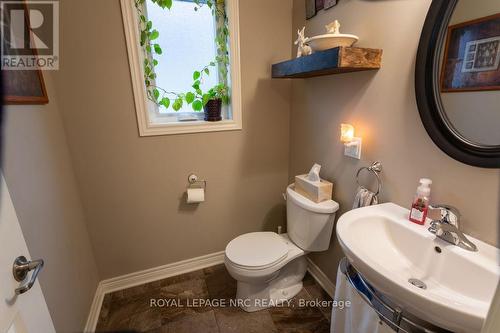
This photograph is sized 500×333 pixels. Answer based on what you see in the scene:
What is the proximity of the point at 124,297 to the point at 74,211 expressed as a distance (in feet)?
2.34

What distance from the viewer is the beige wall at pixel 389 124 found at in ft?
2.81

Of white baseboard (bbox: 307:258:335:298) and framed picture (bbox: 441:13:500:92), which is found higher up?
framed picture (bbox: 441:13:500:92)

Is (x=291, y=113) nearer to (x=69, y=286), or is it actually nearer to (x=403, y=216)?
(x=403, y=216)

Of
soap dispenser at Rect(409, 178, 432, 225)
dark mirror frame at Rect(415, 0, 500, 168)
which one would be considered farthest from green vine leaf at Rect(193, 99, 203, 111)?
soap dispenser at Rect(409, 178, 432, 225)

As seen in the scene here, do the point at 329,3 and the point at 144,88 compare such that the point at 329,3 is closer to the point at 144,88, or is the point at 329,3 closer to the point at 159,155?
the point at 144,88

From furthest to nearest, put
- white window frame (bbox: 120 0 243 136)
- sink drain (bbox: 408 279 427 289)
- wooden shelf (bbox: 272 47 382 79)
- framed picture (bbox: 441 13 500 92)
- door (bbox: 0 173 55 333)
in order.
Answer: white window frame (bbox: 120 0 243 136)
wooden shelf (bbox: 272 47 382 79)
sink drain (bbox: 408 279 427 289)
framed picture (bbox: 441 13 500 92)
door (bbox: 0 173 55 333)

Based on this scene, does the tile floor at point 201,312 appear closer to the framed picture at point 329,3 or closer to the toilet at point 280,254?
the toilet at point 280,254

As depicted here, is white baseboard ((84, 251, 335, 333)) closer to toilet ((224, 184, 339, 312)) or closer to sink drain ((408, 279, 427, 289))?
toilet ((224, 184, 339, 312))

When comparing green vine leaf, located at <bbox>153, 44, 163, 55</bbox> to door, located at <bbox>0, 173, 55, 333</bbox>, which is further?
green vine leaf, located at <bbox>153, 44, 163, 55</bbox>

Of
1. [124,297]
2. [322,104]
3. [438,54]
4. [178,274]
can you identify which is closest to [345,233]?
[438,54]

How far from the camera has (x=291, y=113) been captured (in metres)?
1.84

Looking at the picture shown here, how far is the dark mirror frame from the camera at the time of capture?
825mm

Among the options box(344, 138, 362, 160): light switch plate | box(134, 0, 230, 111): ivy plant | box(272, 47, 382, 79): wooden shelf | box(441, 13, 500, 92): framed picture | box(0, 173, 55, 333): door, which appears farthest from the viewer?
box(134, 0, 230, 111): ivy plant

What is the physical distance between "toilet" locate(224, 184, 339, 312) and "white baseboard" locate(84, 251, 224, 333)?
1.46 feet
